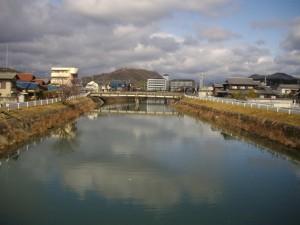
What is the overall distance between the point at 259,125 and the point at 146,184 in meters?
17.0

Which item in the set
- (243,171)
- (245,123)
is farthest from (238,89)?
(243,171)

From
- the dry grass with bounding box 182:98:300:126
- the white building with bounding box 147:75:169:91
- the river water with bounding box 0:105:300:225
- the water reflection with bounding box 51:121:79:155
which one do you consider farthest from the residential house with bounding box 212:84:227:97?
the white building with bounding box 147:75:169:91

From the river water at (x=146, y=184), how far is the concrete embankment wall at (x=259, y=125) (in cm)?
169

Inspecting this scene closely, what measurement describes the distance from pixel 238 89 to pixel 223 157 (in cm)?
4596

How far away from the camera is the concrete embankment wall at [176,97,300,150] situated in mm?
22141

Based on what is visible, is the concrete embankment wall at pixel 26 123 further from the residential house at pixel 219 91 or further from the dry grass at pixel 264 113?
the residential house at pixel 219 91

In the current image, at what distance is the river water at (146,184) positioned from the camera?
35.8ft

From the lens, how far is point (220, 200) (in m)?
12.4

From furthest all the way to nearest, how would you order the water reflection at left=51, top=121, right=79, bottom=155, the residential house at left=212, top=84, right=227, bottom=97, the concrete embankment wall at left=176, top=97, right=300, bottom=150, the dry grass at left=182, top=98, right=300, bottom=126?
the residential house at left=212, top=84, right=227, bottom=97
the dry grass at left=182, top=98, right=300, bottom=126
the concrete embankment wall at left=176, top=97, right=300, bottom=150
the water reflection at left=51, top=121, right=79, bottom=155

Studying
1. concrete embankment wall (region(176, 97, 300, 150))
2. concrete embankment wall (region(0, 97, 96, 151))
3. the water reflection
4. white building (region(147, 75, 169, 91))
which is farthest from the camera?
white building (region(147, 75, 169, 91))

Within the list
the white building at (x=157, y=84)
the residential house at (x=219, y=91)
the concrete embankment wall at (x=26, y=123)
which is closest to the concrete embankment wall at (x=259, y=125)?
the concrete embankment wall at (x=26, y=123)

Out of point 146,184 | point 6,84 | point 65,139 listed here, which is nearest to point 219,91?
point 6,84

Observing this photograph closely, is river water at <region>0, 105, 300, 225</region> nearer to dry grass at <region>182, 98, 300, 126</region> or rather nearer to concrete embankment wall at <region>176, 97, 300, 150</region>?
concrete embankment wall at <region>176, 97, 300, 150</region>

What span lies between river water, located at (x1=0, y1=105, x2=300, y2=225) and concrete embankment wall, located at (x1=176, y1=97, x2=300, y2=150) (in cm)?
169
